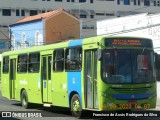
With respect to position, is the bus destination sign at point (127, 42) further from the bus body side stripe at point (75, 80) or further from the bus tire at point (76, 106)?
the bus tire at point (76, 106)

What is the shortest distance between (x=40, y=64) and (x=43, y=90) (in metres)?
1.14

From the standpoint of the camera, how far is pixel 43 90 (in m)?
19.2

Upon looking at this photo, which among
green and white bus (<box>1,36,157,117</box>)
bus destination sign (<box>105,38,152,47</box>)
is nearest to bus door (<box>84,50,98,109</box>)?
Answer: green and white bus (<box>1,36,157,117</box>)

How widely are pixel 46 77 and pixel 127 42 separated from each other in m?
4.87

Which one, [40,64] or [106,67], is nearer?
[106,67]

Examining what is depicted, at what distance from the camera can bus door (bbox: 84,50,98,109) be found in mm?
15055

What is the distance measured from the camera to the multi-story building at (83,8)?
273 ft

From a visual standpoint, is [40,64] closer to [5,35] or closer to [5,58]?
[5,58]

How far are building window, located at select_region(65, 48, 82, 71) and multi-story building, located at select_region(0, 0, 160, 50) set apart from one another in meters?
57.0

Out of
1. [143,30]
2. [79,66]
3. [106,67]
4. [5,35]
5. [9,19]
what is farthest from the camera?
[9,19]

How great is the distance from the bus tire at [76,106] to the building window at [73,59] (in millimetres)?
1056

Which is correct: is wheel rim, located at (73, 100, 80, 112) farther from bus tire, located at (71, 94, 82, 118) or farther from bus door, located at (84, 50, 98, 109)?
bus door, located at (84, 50, 98, 109)

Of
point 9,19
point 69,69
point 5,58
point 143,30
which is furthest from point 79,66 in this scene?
point 9,19

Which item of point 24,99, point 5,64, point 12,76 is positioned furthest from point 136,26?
point 24,99
